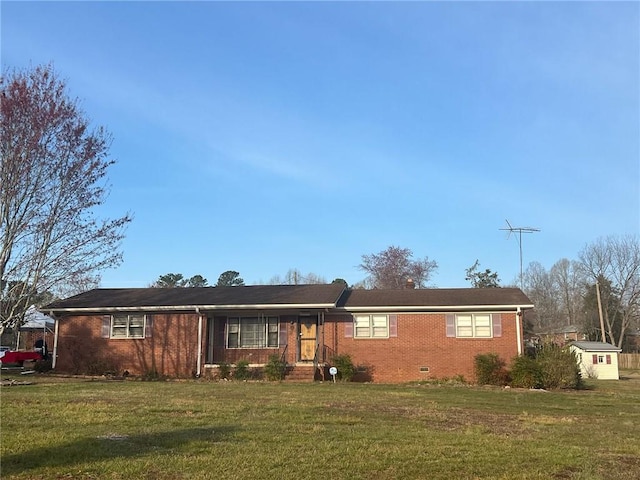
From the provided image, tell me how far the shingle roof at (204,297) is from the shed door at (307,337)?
105cm

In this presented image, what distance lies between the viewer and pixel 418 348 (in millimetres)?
23469

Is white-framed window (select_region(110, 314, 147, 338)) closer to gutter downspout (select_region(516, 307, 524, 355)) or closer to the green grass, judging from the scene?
the green grass

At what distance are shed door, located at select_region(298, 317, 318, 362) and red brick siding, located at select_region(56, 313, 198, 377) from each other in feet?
14.0

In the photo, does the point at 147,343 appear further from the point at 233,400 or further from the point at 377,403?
the point at 377,403

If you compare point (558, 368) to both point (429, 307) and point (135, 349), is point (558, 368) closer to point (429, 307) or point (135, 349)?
point (429, 307)

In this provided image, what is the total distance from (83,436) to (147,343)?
1685cm

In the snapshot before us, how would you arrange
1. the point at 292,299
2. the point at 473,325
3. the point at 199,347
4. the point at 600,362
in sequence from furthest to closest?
the point at 600,362, the point at 292,299, the point at 199,347, the point at 473,325

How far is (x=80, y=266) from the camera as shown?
20000mm

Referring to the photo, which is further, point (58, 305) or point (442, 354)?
point (58, 305)

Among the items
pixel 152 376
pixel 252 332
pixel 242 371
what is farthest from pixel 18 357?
pixel 242 371

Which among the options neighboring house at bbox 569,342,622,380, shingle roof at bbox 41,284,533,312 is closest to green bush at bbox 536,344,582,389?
shingle roof at bbox 41,284,533,312

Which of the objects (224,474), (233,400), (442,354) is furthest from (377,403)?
(442,354)

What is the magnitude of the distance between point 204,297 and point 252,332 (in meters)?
2.64

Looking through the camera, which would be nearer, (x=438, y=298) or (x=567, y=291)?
(x=438, y=298)
